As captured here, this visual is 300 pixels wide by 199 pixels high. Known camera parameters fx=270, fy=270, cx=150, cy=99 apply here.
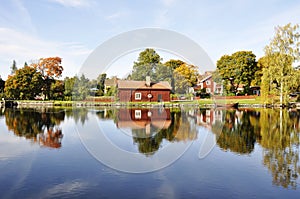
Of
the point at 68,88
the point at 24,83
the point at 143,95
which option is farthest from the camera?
the point at 68,88

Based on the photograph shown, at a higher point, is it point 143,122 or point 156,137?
point 143,122

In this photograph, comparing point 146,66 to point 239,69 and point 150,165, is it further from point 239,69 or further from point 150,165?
point 150,165

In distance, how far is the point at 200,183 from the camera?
7.47 m

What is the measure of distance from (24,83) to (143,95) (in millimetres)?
24200

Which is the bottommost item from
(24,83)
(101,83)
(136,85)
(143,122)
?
(143,122)

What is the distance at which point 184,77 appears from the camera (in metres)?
54.2

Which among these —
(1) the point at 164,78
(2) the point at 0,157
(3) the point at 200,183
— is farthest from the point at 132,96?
(3) the point at 200,183

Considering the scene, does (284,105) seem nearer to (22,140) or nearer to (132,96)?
(132,96)

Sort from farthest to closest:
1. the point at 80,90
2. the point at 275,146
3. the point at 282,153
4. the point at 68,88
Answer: the point at 68,88 → the point at 80,90 → the point at 275,146 → the point at 282,153

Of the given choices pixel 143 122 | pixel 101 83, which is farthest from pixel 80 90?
pixel 143 122

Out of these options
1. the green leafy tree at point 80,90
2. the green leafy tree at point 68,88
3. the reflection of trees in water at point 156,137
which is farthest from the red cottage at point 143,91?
the reflection of trees in water at point 156,137

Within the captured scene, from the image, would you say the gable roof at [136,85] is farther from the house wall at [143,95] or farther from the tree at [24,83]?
the tree at [24,83]

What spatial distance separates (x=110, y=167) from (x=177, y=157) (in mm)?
2862

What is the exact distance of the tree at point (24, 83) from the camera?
2087 inches
